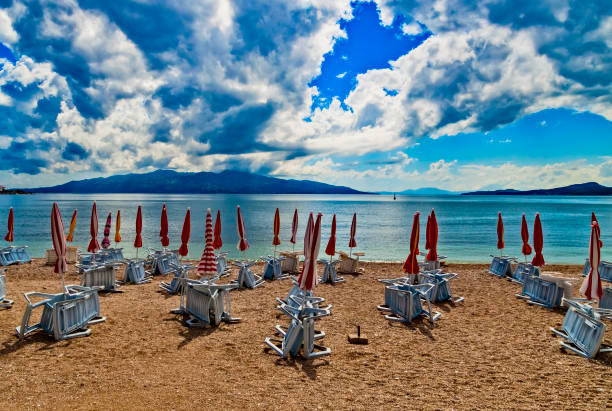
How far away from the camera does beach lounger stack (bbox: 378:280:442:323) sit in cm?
909

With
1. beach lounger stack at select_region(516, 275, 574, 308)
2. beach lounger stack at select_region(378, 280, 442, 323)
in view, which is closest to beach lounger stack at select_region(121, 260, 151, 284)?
beach lounger stack at select_region(378, 280, 442, 323)

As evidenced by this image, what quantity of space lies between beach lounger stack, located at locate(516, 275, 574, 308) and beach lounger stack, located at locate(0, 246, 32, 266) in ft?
72.1

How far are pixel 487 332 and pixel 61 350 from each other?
30.3 ft

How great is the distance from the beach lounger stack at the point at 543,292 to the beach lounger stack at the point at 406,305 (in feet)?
12.5

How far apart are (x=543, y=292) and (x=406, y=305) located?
501 cm

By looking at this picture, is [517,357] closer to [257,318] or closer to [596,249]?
[596,249]

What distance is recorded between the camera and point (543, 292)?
35.6 feet

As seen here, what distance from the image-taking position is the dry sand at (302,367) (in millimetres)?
5309

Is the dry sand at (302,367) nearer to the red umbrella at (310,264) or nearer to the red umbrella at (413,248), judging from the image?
the red umbrella at (413,248)

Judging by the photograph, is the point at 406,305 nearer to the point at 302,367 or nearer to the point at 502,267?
the point at 302,367

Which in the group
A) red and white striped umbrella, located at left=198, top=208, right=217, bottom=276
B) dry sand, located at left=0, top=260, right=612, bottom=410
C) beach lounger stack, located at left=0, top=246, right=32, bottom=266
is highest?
red and white striped umbrella, located at left=198, top=208, right=217, bottom=276

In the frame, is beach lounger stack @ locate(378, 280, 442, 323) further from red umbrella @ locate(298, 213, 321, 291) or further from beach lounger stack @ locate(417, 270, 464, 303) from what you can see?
red umbrella @ locate(298, 213, 321, 291)

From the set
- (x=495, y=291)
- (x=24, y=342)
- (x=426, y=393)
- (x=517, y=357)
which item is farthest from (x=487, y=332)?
(x=24, y=342)

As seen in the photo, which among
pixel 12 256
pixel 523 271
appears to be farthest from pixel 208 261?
pixel 12 256
